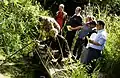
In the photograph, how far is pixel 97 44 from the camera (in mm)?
8680

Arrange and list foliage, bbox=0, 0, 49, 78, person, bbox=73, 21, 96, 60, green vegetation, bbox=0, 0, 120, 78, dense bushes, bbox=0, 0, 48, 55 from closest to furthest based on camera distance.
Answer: green vegetation, bbox=0, 0, 120, 78
person, bbox=73, 21, 96, 60
foliage, bbox=0, 0, 49, 78
dense bushes, bbox=0, 0, 48, 55

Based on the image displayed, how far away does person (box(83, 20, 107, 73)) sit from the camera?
8523 mm

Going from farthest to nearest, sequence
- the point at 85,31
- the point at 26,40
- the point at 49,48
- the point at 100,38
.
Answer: the point at 26,40, the point at 85,31, the point at 49,48, the point at 100,38

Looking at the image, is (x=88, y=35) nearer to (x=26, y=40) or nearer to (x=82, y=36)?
(x=82, y=36)

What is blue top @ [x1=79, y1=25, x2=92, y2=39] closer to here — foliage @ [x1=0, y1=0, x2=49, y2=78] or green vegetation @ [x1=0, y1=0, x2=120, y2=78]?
green vegetation @ [x1=0, y1=0, x2=120, y2=78]

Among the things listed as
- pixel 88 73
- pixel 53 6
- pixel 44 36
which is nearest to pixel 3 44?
pixel 44 36

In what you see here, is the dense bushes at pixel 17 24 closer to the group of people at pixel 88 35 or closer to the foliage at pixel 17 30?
the foliage at pixel 17 30

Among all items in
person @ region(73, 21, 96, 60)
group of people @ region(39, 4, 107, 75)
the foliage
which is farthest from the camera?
the foliage

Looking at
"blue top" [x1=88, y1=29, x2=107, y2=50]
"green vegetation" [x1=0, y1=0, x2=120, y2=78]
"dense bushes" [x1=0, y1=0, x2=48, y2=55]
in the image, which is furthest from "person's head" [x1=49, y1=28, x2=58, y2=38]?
"dense bushes" [x1=0, y1=0, x2=48, y2=55]

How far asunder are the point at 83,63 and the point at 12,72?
1.59 meters

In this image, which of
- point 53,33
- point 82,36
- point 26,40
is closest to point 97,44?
point 53,33

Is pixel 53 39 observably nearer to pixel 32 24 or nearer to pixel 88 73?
pixel 88 73

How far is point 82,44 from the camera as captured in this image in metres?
9.95

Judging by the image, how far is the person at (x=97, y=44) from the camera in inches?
336
